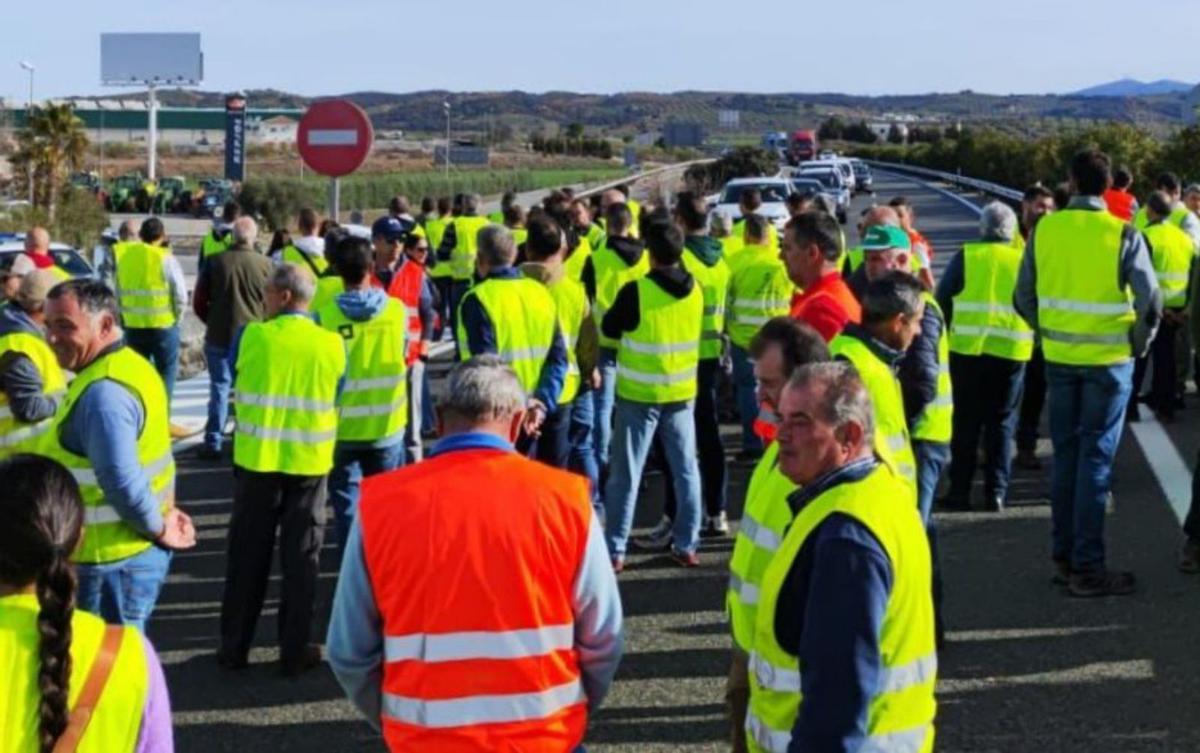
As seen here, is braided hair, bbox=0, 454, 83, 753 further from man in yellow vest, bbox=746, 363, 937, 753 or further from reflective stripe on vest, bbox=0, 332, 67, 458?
reflective stripe on vest, bbox=0, 332, 67, 458

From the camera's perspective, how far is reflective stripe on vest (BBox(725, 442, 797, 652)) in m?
4.50

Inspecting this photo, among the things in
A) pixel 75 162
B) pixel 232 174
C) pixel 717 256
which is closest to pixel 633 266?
pixel 717 256

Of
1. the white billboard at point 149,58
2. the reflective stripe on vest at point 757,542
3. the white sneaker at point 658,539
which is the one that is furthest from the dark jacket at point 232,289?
the white billboard at point 149,58

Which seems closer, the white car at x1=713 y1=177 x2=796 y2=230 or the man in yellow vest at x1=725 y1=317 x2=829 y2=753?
the man in yellow vest at x1=725 y1=317 x2=829 y2=753

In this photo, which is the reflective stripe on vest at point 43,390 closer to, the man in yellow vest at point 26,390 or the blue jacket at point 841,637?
the man in yellow vest at point 26,390

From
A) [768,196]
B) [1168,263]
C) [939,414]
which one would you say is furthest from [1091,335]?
[768,196]

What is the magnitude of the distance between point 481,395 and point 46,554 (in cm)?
116

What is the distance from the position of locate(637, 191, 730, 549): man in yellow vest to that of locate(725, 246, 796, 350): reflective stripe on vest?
1.26ft

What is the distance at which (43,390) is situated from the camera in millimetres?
6117

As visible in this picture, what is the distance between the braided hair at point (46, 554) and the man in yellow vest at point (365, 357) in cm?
464

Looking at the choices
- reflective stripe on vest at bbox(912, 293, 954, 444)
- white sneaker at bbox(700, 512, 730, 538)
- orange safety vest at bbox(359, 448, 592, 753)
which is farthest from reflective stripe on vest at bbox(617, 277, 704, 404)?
orange safety vest at bbox(359, 448, 592, 753)

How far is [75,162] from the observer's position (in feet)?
175

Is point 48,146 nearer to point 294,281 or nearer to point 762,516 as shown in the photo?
point 294,281

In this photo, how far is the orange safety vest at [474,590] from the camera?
12.3 feet
